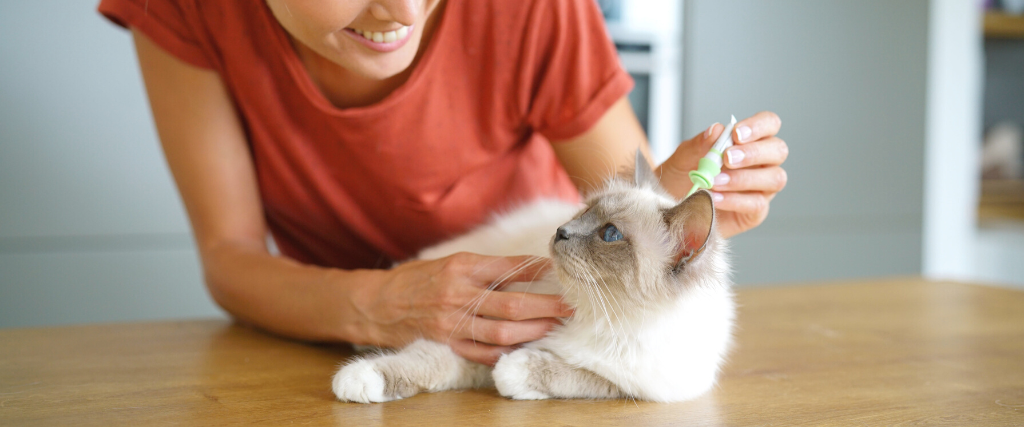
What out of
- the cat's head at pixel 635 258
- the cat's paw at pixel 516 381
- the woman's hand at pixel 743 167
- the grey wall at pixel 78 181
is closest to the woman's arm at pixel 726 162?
the woman's hand at pixel 743 167

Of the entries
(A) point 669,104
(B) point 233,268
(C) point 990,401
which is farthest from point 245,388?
(A) point 669,104

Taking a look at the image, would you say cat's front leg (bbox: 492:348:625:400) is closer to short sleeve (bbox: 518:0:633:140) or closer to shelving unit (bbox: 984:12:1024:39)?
short sleeve (bbox: 518:0:633:140)

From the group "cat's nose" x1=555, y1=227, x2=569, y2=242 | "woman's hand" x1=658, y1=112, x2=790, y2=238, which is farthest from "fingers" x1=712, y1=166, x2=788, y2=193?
"cat's nose" x1=555, y1=227, x2=569, y2=242

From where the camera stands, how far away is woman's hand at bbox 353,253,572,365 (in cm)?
90

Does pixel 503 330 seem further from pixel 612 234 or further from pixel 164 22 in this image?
pixel 164 22

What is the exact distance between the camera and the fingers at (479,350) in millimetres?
902

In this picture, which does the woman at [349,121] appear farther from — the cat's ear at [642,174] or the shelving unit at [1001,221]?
the shelving unit at [1001,221]

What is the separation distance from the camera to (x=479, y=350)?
0.91 m

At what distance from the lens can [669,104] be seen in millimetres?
2664

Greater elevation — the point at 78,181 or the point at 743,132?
the point at 743,132

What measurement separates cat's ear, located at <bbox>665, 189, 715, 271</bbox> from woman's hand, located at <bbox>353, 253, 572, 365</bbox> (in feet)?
0.56

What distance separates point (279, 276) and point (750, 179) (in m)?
0.75

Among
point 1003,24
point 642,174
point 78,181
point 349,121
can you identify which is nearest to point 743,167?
point 642,174

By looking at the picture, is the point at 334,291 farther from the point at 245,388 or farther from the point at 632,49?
the point at 632,49
